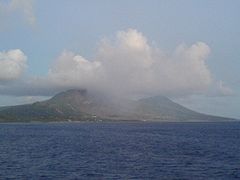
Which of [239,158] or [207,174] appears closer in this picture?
[207,174]

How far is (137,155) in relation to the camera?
10125cm

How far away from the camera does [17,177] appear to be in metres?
69.6

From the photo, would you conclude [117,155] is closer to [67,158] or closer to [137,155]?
[137,155]

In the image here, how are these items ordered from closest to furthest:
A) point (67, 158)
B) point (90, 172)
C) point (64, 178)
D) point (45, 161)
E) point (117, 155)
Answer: point (64, 178), point (90, 172), point (45, 161), point (67, 158), point (117, 155)

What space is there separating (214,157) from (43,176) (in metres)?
43.9

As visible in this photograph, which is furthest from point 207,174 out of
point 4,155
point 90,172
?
point 4,155

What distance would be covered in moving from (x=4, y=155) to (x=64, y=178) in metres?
36.9

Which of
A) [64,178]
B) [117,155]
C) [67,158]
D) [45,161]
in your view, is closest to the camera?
[64,178]

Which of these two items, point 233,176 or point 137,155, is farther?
point 137,155

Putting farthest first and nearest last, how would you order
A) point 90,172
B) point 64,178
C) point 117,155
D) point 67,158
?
point 117,155 → point 67,158 → point 90,172 → point 64,178

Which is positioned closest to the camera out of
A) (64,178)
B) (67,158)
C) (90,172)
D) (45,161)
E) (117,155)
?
(64,178)

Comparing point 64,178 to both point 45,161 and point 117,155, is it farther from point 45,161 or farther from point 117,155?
point 117,155

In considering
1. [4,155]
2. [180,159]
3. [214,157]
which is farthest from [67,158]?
[214,157]

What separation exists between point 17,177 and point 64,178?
752 cm
